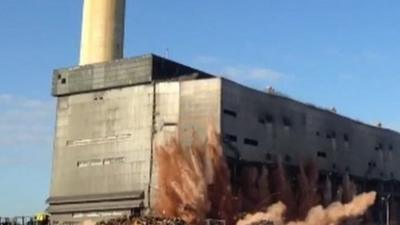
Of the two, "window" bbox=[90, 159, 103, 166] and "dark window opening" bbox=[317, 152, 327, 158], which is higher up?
"dark window opening" bbox=[317, 152, 327, 158]

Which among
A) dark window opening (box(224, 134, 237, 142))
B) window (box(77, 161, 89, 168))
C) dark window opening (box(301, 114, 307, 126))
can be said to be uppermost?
dark window opening (box(301, 114, 307, 126))

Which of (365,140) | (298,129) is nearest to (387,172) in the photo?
(365,140)

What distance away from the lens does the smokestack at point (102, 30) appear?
113312mm

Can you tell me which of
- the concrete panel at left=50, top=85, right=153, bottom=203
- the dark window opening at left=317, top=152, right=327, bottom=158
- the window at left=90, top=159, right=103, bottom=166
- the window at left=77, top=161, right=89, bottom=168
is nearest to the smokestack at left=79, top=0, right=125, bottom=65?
the concrete panel at left=50, top=85, right=153, bottom=203

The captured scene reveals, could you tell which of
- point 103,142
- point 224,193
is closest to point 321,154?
point 224,193

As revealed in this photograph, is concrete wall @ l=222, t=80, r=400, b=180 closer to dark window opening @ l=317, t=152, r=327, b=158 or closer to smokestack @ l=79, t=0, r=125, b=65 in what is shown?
dark window opening @ l=317, t=152, r=327, b=158

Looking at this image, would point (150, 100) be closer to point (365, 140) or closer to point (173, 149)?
point (173, 149)

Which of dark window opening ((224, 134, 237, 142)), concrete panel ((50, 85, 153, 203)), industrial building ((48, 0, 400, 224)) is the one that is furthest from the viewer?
concrete panel ((50, 85, 153, 203))

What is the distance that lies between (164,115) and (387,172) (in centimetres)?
5304

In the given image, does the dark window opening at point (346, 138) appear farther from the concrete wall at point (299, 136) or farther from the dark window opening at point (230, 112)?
the dark window opening at point (230, 112)

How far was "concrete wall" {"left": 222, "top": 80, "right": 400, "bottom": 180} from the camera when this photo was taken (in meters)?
97.4

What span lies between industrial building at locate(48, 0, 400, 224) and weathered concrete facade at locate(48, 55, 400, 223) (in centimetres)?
16

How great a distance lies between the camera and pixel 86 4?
379 ft

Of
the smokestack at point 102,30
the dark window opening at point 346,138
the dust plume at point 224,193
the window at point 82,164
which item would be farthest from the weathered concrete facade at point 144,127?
the smokestack at point 102,30
